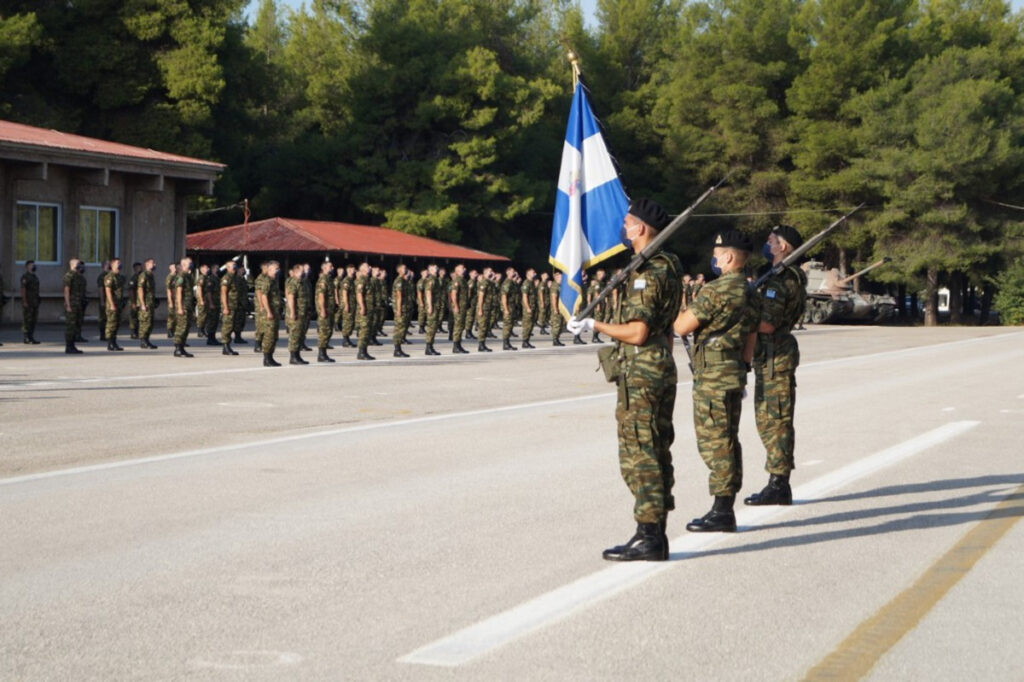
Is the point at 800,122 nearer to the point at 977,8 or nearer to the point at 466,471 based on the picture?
the point at 977,8

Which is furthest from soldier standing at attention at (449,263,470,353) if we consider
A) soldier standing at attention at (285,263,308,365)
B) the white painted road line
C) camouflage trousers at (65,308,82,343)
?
the white painted road line

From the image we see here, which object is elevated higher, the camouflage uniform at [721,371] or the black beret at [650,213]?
the black beret at [650,213]

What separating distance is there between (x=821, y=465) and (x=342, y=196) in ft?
177

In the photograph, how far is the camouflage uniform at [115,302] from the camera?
A: 24.8 meters

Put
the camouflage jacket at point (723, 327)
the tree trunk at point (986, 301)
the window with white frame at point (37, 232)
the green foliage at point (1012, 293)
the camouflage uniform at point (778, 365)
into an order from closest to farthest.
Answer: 1. the camouflage jacket at point (723, 327)
2. the camouflage uniform at point (778, 365)
3. the window with white frame at point (37, 232)
4. the green foliage at point (1012, 293)
5. the tree trunk at point (986, 301)

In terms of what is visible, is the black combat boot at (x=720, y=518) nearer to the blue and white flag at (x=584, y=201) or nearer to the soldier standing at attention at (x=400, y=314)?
the blue and white flag at (x=584, y=201)

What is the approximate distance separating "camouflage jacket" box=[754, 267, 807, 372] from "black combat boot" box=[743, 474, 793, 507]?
2.57 ft

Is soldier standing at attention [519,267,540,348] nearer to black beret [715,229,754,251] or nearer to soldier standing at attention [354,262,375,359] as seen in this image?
soldier standing at attention [354,262,375,359]

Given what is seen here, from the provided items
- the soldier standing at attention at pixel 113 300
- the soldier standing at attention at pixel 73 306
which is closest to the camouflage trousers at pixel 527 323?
the soldier standing at attention at pixel 113 300

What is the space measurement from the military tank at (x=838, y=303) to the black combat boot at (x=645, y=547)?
168 feet

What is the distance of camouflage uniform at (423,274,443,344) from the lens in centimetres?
2697

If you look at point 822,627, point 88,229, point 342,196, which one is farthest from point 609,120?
point 822,627

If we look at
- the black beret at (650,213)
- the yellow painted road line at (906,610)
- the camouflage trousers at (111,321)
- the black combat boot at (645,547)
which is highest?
the black beret at (650,213)

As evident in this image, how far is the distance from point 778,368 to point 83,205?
28.7 m
